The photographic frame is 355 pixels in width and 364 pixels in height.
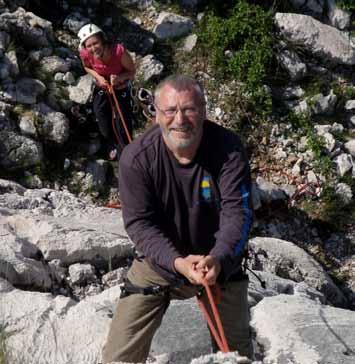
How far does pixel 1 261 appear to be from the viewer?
4766 mm

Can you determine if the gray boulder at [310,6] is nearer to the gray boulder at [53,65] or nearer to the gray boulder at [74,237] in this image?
the gray boulder at [53,65]

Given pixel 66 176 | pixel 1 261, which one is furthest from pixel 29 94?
pixel 1 261

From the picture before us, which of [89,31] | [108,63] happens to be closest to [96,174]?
[108,63]

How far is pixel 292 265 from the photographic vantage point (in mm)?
6695

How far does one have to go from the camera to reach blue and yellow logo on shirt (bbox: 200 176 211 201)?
311 cm

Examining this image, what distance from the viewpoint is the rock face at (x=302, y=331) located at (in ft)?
12.8

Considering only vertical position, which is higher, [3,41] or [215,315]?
[3,41]

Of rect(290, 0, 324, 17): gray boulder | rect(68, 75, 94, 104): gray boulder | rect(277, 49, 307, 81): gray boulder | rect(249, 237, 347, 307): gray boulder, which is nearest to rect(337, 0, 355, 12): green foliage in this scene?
rect(290, 0, 324, 17): gray boulder

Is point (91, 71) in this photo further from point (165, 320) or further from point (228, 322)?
point (228, 322)

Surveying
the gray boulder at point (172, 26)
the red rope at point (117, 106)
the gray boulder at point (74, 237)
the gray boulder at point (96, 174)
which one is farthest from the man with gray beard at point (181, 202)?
the gray boulder at point (172, 26)

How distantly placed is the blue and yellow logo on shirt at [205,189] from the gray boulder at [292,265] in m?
3.37

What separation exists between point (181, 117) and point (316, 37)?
23.8 feet

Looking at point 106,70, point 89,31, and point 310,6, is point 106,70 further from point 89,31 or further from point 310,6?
point 310,6

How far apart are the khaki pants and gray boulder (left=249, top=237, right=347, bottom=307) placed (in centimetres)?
300
